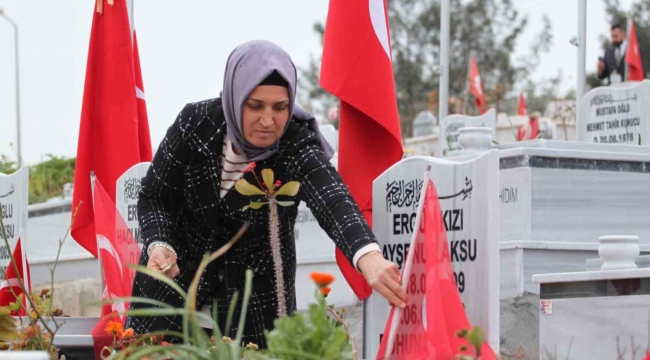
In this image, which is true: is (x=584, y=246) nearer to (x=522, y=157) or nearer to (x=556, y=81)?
(x=522, y=157)

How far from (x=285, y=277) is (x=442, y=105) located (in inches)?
316

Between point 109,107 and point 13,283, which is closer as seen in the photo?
point 13,283

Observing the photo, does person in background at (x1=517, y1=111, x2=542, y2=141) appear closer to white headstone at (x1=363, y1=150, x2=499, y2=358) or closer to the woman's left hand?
white headstone at (x1=363, y1=150, x2=499, y2=358)

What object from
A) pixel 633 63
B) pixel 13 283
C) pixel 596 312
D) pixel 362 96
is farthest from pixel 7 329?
pixel 633 63

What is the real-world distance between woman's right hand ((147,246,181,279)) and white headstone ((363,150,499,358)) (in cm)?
78

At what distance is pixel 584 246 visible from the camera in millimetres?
6430

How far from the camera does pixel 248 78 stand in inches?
127

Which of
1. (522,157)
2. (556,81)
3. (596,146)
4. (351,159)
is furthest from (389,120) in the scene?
(556,81)

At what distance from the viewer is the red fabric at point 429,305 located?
295 centimetres

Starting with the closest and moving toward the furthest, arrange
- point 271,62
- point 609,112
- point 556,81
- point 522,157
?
point 271,62, point 522,157, point 609,112, point 556,81

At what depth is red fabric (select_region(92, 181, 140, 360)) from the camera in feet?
16.1

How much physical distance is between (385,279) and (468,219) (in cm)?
76

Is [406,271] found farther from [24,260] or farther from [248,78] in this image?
[24,260]

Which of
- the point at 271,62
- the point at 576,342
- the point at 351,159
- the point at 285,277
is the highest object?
the point at 271,62
